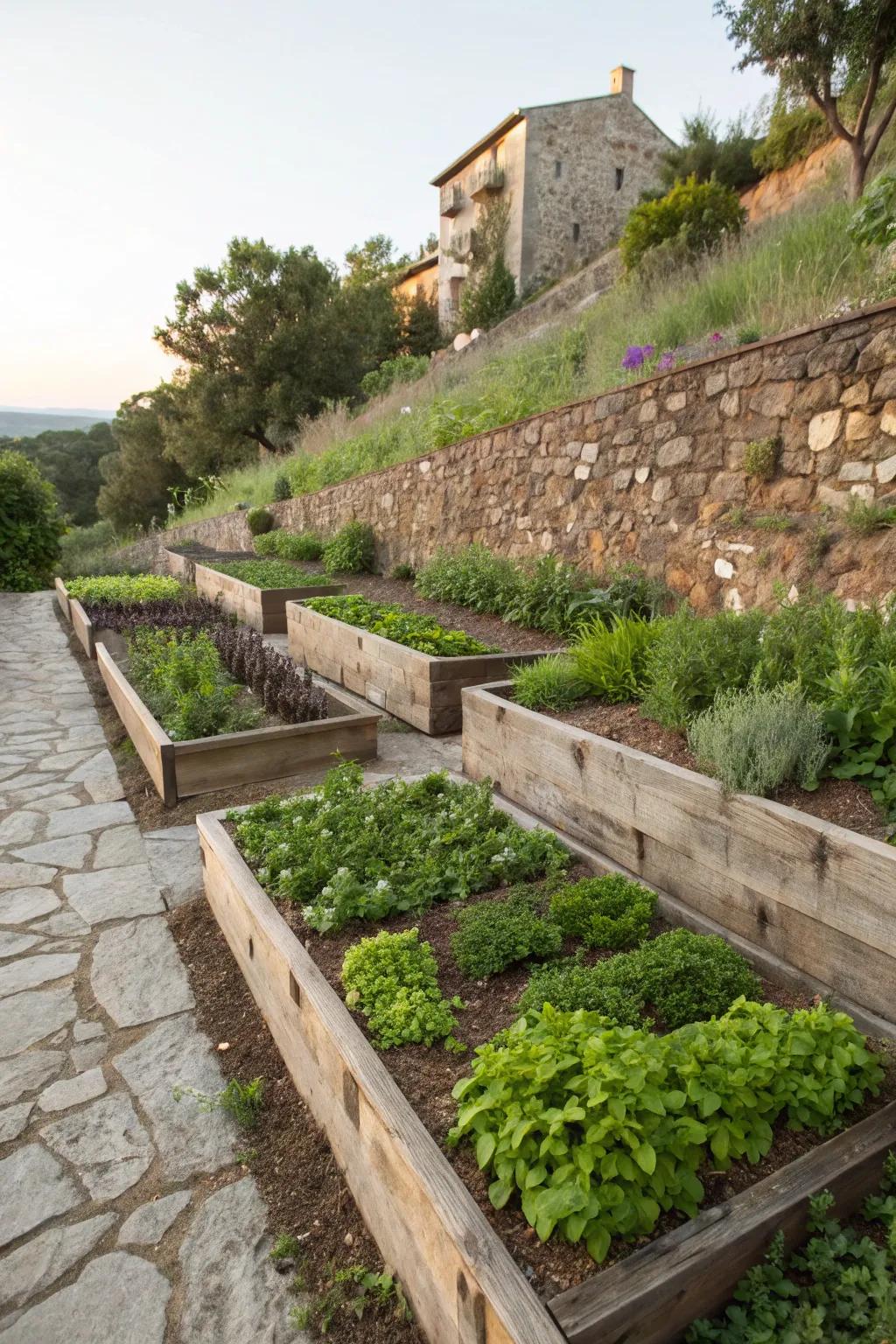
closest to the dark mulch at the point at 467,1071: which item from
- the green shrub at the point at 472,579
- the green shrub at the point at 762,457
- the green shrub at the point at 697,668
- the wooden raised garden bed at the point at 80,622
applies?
the green shrub at the point at 697,668

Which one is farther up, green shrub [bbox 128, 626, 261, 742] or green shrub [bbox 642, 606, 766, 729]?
green shrub [bbox 642, 606, 766, 729]

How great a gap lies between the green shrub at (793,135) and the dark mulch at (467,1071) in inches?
629

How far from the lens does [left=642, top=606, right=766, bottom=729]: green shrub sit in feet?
10.5

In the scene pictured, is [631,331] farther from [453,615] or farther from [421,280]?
[421,280]

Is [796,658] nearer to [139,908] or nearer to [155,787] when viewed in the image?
[139,908]

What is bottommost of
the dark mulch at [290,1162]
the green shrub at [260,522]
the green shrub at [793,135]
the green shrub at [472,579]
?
the dark mulch at [290,1162]

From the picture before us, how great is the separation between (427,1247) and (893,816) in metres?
1.75

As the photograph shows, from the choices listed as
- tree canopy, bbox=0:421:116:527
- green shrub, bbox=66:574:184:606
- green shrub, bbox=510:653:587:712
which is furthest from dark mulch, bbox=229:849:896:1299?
tree canopy, bbox=0:421:116:527

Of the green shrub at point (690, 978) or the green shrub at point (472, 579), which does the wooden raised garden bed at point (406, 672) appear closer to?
the green shrub at point (472, 579)

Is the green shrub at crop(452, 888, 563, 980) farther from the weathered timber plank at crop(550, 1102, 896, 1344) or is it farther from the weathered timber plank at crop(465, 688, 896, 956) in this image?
the weathered timber plank at crop(550, 1102, 896, 1344)

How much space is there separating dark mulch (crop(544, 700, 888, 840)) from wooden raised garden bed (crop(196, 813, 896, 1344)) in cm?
91

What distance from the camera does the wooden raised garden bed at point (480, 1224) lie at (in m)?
1.24

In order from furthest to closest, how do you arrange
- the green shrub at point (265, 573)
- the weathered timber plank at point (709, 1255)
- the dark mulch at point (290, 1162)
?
1. the green shrub at point (265, 573)
2. the dark mulch at point (290, 1162)
3. the weathered timber plank at point (709, 1255)

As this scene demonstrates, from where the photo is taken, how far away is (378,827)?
3.08 metres
